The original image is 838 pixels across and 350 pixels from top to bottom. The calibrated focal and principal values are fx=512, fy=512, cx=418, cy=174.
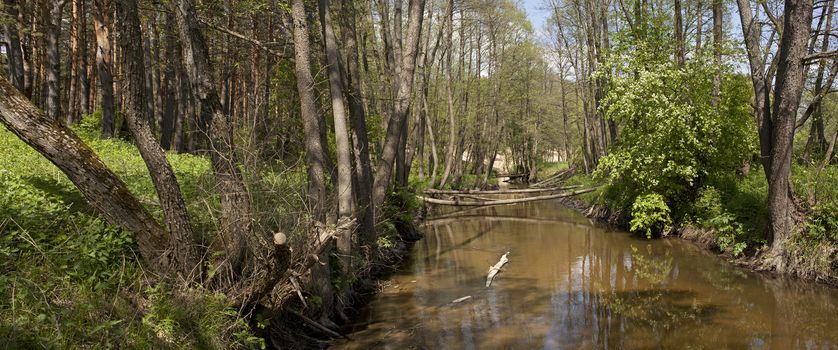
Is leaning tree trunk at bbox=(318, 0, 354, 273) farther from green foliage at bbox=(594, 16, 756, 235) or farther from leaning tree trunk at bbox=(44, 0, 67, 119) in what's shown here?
leaning tree trunk at bbox=(44, 0, 67, 119)

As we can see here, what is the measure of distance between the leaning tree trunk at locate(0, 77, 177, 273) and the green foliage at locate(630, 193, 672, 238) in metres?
11.8

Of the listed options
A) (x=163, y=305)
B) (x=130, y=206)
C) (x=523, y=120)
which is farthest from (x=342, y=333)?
(x=523, y=120)

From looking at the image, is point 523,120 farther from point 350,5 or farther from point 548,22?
point 350,5

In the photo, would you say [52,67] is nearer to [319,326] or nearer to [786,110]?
[319,326]

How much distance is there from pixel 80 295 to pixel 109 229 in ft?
2.89

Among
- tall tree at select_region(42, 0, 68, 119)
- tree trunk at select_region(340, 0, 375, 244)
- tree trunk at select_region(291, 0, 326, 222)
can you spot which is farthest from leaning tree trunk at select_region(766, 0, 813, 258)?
tall tree at select_region(42, 0, 68, 119)

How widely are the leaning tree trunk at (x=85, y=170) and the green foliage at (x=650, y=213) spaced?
1182 centimetres

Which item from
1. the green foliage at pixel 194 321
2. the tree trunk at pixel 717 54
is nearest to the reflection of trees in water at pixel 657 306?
the green foliage at pixel 194 321

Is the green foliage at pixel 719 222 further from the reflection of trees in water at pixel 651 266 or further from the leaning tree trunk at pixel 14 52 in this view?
the leaning tree trunk at pixel 14 52

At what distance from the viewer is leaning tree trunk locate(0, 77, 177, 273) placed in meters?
4.36

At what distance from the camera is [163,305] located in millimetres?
4742

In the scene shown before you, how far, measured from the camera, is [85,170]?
466 centimetres

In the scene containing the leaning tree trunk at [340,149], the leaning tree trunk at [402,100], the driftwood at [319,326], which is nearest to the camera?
the driftwood at [319,326]

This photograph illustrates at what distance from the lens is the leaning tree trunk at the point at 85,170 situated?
172 inches
